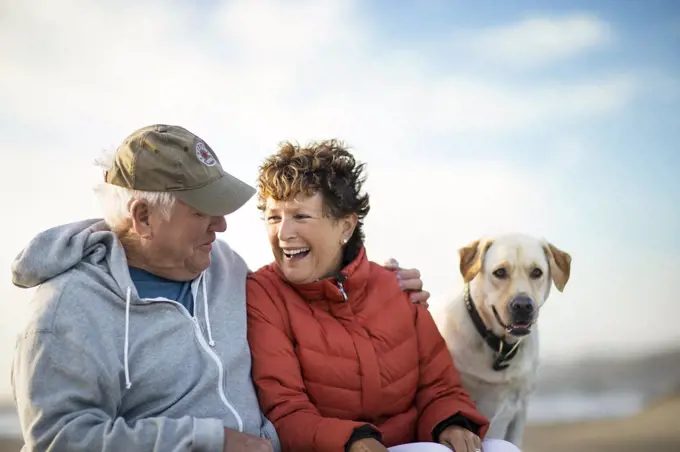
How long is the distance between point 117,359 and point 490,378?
1375mm

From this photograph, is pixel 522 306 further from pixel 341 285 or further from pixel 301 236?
pixel 301 236

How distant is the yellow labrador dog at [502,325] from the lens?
254cm

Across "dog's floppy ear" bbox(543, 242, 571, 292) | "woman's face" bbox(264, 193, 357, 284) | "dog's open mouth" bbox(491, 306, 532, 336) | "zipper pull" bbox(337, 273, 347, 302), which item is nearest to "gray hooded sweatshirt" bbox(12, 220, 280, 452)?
"woman's face" bbox(264, 193, 357, 284)

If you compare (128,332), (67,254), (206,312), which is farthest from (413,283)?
(67,254)

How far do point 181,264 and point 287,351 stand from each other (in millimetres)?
392

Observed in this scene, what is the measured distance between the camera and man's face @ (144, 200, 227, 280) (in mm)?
1928

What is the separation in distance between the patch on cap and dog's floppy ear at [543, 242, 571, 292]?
4.36 ft

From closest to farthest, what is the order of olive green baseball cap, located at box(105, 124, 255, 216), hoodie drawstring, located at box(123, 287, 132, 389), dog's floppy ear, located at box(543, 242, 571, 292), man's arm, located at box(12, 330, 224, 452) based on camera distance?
man's arm, located at box(12, 330, 224, 452)
hoodie drawstring, located at box(123, 287, 132, 389)
olive green baseball cap, located at box(105, 124, 255, 216)
dog's floppy ear, located at box(543, 242, 571, 292)

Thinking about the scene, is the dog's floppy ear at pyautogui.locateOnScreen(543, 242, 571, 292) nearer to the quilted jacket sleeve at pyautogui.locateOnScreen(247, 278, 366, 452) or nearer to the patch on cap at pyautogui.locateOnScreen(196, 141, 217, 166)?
the quilted jacket sleeve at pyautogui.locateOnScreen(247, 278, 366, 452)

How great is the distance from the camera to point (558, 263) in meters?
2.64

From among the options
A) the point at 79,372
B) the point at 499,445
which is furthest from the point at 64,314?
the point at 499,445

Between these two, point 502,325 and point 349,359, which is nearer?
point 349,359

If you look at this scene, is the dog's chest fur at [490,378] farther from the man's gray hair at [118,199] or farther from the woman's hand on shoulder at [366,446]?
the man's gray hair at [118,199]

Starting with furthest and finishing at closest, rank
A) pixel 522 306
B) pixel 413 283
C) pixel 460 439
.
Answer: pixel 522 306 < pixel 413 283 < pixel 460 439
